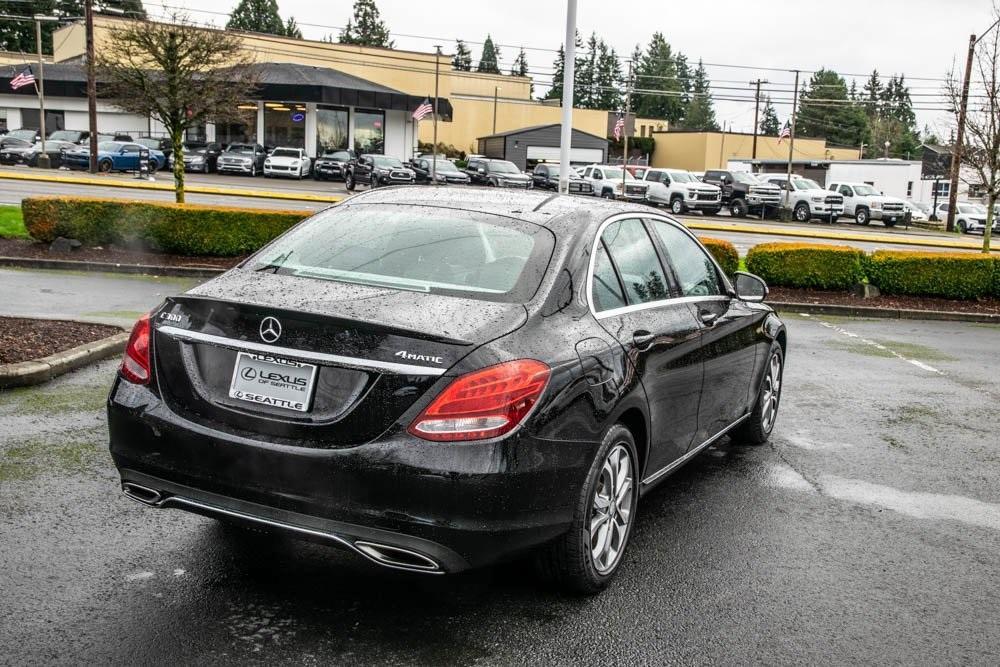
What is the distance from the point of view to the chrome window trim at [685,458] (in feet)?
15.5

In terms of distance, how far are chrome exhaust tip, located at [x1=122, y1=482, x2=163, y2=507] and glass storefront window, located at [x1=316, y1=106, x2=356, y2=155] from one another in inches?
2039

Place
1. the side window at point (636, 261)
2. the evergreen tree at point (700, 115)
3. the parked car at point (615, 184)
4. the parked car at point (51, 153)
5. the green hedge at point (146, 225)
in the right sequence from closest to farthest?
the side window at point (636, 261) < the green hedge at point (146, 225) < the parked car at point (51, 153) < the parked car at point (615, 184) < the evergreen tree at point (700, 115)

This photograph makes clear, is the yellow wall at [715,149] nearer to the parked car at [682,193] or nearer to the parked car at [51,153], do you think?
the parked car at [682,193]

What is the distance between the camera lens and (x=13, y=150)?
44.9 metres

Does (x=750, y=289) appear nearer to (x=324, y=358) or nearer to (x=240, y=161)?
(x=324, y=358)

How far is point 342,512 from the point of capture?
349 centimetres

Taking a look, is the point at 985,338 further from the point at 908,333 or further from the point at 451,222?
the point at 451,222

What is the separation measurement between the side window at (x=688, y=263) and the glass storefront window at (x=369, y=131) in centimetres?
5099

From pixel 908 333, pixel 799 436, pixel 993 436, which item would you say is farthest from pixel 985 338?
pixel 799 436

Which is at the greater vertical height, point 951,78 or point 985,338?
point 951,78

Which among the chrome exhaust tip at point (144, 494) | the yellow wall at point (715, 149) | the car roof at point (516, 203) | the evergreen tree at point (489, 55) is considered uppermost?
the evergreen tree at point (489, 55)

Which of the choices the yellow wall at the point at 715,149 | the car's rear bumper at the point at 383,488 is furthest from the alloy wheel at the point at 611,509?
the yellow wall at the point at 715,149

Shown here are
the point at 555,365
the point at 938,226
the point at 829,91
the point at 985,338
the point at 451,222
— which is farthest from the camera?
the point at 829,91

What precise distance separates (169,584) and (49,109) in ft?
190
